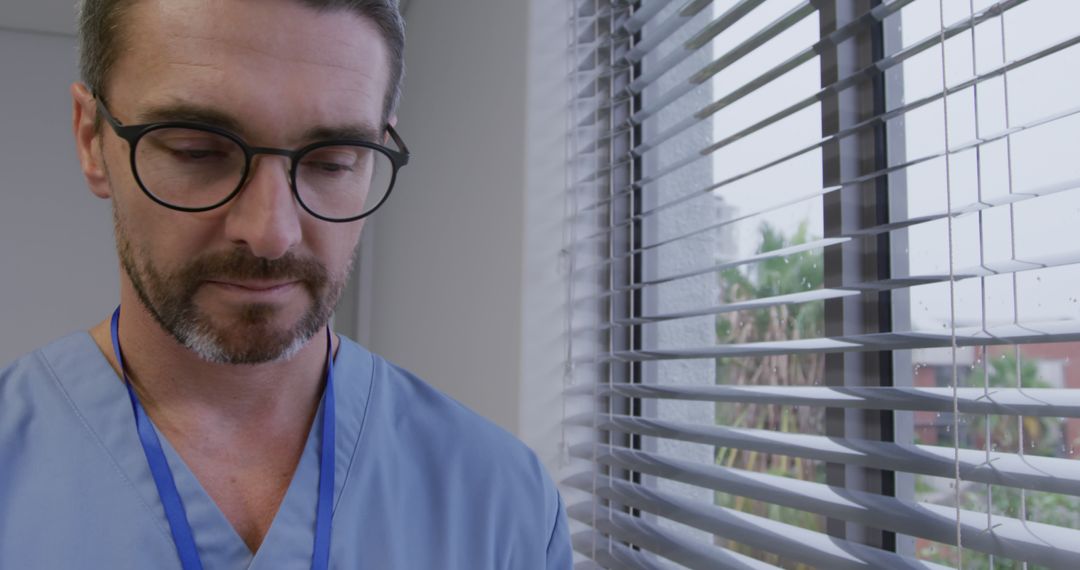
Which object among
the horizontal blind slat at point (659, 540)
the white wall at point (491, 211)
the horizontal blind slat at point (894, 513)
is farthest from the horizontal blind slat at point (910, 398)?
the white wall at point (491, 211)

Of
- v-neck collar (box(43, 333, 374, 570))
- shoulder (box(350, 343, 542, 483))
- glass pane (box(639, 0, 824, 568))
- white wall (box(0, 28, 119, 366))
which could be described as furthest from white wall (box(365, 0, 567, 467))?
white wall (box(0, 28, 119, 366))

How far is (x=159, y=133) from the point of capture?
0.88 metres

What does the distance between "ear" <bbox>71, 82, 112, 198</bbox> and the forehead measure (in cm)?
8

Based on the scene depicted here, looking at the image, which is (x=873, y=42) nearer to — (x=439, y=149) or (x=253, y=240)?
(x=253, y=240)

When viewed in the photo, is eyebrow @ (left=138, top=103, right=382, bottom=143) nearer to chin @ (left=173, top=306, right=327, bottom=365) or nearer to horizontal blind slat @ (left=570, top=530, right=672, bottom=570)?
chin @ (left=173, top=306, right=327, bottom=365)

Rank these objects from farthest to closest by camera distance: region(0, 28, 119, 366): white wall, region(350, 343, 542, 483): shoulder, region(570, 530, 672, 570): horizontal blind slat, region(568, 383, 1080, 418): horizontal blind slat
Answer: region(0, 28, 119, 366): white wall, region(570, 530, 672, 570): horizontal blind slat, region(350, 343, 542, 483): shoulder, region(568, 383, 1080, 418): horizontal blind slat

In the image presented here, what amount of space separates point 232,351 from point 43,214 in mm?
3113

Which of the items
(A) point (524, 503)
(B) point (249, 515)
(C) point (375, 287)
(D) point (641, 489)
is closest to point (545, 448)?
(D) point (641, 489)

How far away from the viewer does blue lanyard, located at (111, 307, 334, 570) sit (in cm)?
93

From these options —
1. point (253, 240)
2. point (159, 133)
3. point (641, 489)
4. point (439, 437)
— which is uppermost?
point (159, 133)

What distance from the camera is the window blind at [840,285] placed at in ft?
2.80

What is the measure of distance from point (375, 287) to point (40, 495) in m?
2.43

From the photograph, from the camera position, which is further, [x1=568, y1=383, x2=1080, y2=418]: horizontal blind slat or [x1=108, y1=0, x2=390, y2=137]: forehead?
[x1=108, y1=0, x2=390, y2=137]: forehead

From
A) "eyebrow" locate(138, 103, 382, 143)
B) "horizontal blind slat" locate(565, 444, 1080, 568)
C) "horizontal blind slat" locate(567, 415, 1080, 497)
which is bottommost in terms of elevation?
"horizontal blind slat" locate(565, 444, 1080, 568)
